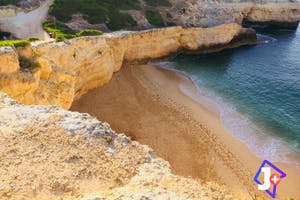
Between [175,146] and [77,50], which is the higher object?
[77,50]

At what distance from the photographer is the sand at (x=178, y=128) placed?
68.7 feet

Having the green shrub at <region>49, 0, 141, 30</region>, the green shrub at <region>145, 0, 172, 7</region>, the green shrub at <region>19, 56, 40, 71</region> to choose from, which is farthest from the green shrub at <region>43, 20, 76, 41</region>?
the green shrub at <region>145, 0, 172, 7</region>

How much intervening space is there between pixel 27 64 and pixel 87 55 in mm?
8606

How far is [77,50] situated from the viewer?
2548 cm

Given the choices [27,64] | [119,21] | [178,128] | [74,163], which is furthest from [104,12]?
[74,163]

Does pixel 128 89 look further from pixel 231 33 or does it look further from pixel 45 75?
pixel 231 33

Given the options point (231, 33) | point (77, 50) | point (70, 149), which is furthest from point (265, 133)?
point (231, 33)

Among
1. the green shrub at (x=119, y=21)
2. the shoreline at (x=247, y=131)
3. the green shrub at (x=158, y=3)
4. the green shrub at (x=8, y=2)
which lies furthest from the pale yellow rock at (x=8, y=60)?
the green shrub at (x=158, y=3)

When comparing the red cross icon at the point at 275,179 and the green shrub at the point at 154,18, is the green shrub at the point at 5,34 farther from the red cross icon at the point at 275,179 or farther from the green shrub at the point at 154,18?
the red cross icon at the point at 275,179

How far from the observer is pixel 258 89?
108ft

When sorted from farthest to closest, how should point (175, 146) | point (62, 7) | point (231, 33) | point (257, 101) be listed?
1. point (231, 33)
2. point (62, 7)
3. point (257, 101)
4. point (175, 146)

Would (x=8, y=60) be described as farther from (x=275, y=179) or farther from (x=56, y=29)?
(x=56, y=29)

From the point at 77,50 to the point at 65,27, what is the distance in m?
11.3

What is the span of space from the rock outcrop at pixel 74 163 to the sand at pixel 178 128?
9387mm
